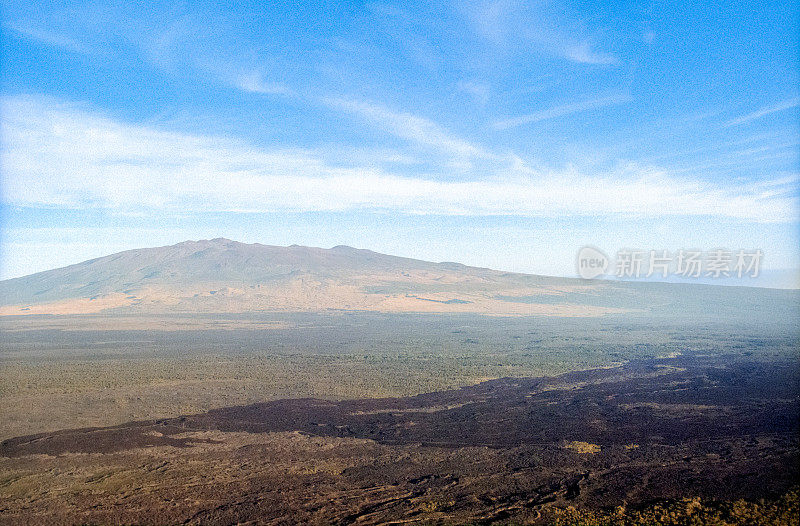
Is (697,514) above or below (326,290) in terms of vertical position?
below

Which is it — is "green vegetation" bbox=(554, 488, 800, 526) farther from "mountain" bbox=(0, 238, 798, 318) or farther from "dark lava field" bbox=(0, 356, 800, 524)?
"mountain" bbox=(0, 238, 798, 318)

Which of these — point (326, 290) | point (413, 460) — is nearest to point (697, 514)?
point (413, 460)

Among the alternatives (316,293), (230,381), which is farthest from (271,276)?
(230,381)

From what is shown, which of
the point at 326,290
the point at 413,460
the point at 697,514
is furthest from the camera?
the point at 326,290

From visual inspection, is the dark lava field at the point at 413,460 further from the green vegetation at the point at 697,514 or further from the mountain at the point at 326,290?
the mountain at the point at 326,290

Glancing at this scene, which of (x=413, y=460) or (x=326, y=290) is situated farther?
(x=326, y=290)

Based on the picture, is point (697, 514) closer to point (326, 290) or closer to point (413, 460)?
point (413, 460)

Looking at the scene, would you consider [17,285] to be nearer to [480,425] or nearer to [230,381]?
[230,381]

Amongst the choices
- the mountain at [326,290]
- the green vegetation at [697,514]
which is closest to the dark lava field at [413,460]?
the green vegetation at [697,514]

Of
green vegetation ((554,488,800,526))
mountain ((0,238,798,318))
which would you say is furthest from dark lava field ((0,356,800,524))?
mountain ((0,238,798,318))
